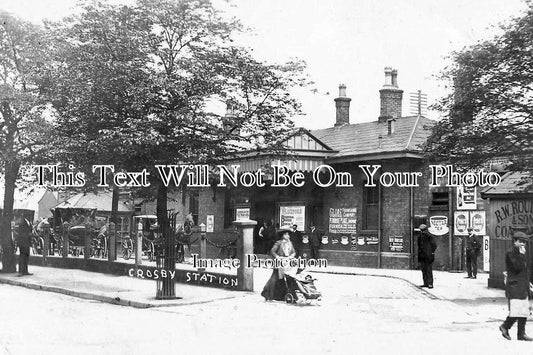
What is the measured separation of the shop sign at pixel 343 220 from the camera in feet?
89.6

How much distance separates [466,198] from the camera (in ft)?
78.0

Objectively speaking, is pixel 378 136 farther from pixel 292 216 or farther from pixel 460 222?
pixel 460 222

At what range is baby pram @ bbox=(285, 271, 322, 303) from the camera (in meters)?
14.3

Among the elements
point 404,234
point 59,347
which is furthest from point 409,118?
point 59,347

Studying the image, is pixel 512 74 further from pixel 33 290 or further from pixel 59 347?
pixel 33 290

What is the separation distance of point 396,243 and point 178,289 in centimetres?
1146

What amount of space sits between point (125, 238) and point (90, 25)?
1307 cm

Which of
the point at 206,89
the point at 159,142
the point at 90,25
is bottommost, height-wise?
the point at 159,142

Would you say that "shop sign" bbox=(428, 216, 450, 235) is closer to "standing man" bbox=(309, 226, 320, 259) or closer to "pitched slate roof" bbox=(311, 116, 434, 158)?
"pitched slate roof" bbox=(311, 116, 434, 158)

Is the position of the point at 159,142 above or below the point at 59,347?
above

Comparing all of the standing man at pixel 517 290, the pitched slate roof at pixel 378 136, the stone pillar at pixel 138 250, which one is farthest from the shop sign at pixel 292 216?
the standing man at pixel 517 290

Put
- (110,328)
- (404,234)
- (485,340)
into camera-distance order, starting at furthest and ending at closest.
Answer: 1. (404,234)
2. (110,328)
3. (485,340)

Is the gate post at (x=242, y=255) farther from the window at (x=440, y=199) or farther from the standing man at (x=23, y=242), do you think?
the window at (x=440, y=199)

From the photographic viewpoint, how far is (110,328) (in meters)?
10.8
